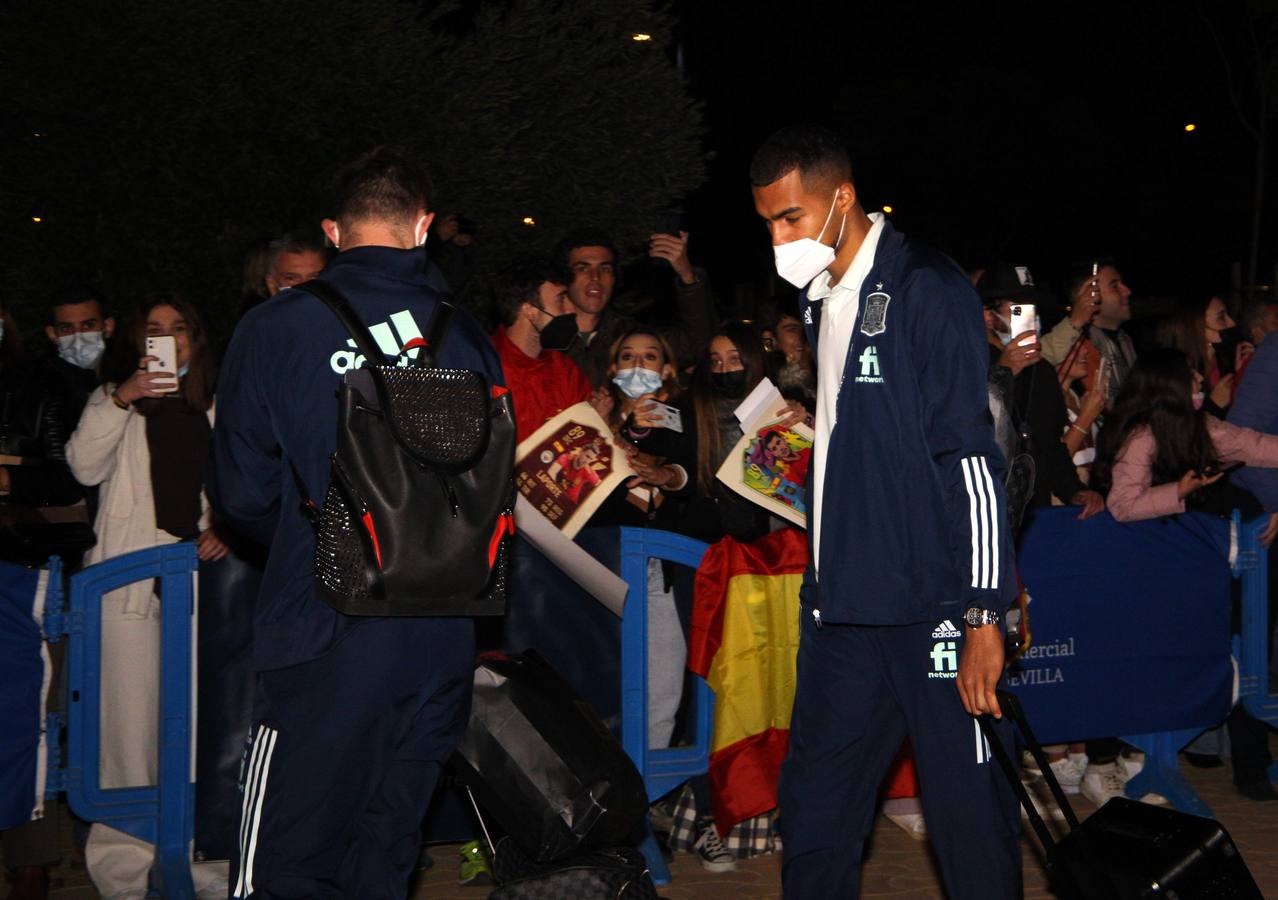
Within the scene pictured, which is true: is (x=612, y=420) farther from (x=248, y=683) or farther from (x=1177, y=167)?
(x=1177, y=167)

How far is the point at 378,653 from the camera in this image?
146 inches

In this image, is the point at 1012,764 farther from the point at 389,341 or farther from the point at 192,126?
the point at 192,126

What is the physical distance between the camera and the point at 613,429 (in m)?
6.88

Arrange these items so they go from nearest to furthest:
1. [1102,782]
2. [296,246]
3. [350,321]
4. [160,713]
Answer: [350,321], [160,713], [296,246], [1102,782]

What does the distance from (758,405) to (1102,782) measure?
102 inches

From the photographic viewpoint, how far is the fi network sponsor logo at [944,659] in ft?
13.5

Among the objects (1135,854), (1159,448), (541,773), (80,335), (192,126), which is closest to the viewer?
(1135,854)

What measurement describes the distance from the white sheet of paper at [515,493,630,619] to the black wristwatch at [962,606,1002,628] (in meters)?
2.30

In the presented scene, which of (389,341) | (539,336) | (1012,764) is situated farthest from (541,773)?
(539,336)

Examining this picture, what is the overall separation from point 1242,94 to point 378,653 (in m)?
41.0

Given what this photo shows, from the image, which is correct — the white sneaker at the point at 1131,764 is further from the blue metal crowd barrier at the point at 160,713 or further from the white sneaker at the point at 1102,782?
the blue metal crowd barrier at the point at 160,713

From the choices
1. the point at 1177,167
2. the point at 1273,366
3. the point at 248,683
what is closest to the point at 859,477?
the point at 248,683

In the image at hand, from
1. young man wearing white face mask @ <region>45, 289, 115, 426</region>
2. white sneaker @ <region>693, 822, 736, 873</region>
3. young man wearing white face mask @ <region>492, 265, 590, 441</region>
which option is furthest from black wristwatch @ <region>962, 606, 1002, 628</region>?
young man wearing white face mask @ <region>45, 289, 115, 426</region>

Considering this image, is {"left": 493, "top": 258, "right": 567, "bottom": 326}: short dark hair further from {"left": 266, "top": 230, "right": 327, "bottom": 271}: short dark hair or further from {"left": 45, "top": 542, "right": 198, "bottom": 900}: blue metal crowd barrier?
{"left": 45, "top": 542, "right": 198, "bottom": 900}: blue metal crowd barrier
